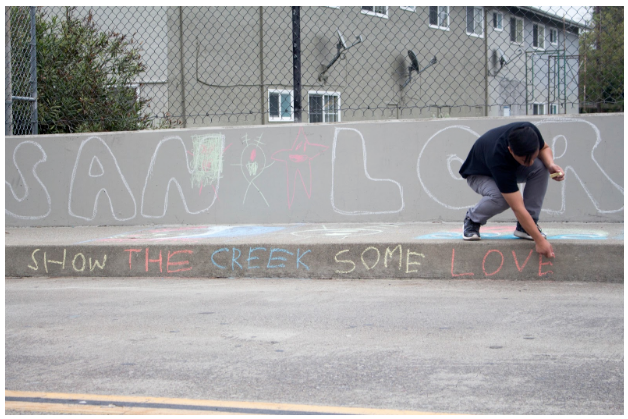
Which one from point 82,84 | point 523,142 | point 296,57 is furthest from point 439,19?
point 523,142

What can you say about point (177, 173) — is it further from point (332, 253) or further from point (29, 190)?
point (332, 253)

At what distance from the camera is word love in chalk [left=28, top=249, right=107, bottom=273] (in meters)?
6.81

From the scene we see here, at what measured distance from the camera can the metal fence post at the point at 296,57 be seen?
26.1 feet

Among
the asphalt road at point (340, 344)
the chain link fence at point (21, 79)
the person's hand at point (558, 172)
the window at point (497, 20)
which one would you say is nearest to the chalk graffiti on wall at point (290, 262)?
the asphalt road at point (340, 344)

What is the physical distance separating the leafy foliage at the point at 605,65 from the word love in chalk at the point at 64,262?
560cm

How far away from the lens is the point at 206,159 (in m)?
8.16

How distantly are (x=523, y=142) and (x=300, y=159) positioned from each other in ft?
10.8

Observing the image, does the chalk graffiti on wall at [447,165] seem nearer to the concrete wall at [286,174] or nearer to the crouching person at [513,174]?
the concrete wall at [286,174]

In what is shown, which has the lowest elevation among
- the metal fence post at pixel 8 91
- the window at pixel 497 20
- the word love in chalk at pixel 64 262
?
the word love in chalk at pixel 64 262

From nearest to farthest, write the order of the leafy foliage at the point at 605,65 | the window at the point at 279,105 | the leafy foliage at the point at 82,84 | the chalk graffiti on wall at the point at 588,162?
the chalk graffiti on wall at the point at 588,162
the leafy foliage at the point at 605,65
the leafy foliage at the point at 82,84
the window at the point at 279,105

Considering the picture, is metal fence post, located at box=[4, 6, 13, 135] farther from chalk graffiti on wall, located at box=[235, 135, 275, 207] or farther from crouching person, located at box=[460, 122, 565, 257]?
crouching person, located at box=[460, 122, 565, 257]

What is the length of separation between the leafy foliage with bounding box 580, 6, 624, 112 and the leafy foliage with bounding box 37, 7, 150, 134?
5.76 meters

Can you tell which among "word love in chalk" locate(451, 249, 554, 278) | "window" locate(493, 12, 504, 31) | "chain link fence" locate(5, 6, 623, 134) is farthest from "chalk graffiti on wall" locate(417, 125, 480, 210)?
"window" locate(493, 12, 504, 31)

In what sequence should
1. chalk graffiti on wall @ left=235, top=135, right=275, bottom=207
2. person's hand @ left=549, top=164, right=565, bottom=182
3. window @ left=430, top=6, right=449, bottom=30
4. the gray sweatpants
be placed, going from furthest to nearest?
window @ left=430, top=6, right=449, bottom=30
chalk graffiti on wall @ left=235, top=135, right=275, bottom=207
the gray sweatpants
person's hand @ left=549, top=164, right=565, bottom=182
